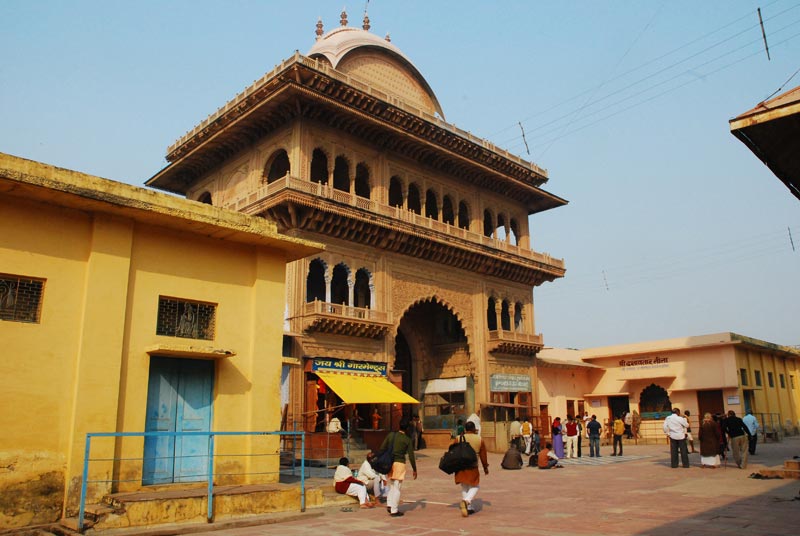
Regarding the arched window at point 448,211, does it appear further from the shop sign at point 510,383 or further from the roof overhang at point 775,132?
the roof overhang at point 775,132

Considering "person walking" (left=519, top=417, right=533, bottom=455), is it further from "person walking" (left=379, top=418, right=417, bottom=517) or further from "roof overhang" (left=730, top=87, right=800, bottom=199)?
"roof overhang" (left=730, top=87, right=800, bottom=199)

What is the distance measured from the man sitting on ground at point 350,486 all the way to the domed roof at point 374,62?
777 inches

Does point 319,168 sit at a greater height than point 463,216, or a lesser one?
greater

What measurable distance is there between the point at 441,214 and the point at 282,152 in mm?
6928

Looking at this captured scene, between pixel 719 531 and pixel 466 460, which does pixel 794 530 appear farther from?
pixel 466 460

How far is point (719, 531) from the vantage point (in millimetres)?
7227

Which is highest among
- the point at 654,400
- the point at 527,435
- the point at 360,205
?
the point at 360,205

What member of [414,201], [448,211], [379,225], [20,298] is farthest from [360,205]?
[20,298]

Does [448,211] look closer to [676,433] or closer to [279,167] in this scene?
[279,167]

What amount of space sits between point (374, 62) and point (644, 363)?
64.5ft

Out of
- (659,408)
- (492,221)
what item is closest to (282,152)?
(492,221)

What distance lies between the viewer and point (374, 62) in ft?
94.9

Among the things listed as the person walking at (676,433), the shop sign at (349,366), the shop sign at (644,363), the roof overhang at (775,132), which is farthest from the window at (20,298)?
the shop sign at (644,363)

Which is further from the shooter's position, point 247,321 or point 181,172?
point 181,172
